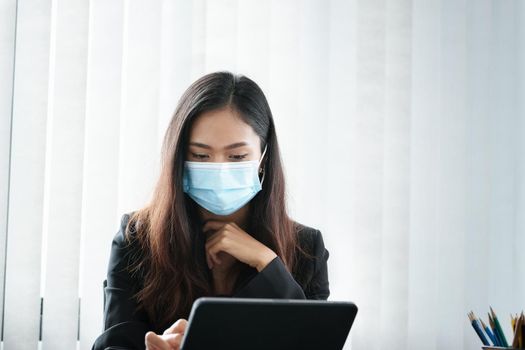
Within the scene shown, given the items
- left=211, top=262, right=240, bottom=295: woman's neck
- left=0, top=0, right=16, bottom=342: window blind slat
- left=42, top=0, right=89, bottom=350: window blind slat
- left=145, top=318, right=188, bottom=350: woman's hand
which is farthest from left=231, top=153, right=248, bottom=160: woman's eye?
left=0, top=0, right=16, bottom=342: window blind slat

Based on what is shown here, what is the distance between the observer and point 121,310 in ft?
5.01

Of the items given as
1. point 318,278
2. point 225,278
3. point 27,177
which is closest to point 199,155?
point 225,278

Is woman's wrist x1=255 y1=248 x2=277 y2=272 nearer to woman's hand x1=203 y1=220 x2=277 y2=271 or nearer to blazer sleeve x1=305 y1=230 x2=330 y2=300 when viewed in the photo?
woman's hand x1=203 y1=220 x2=277 y2=271

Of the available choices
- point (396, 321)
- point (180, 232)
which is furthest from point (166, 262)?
point (396, 321)

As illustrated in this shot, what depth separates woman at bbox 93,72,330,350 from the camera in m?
1.57

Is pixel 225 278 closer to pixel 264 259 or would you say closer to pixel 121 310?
pixel 264 259

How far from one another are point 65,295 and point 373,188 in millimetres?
1012

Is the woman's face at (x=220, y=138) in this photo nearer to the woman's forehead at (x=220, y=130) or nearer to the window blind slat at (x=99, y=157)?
the woman's forehead at (x=220, y=130)

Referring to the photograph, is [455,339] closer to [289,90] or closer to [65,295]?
[289,90]

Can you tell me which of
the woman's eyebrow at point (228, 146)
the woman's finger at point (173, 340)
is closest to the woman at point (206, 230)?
the woman's eyebrow at point (228, 146)

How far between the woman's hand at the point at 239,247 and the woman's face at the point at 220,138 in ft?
0.54

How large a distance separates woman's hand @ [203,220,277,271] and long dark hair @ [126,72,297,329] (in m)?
0.05

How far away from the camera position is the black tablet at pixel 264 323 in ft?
3.17

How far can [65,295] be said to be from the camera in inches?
80.3
